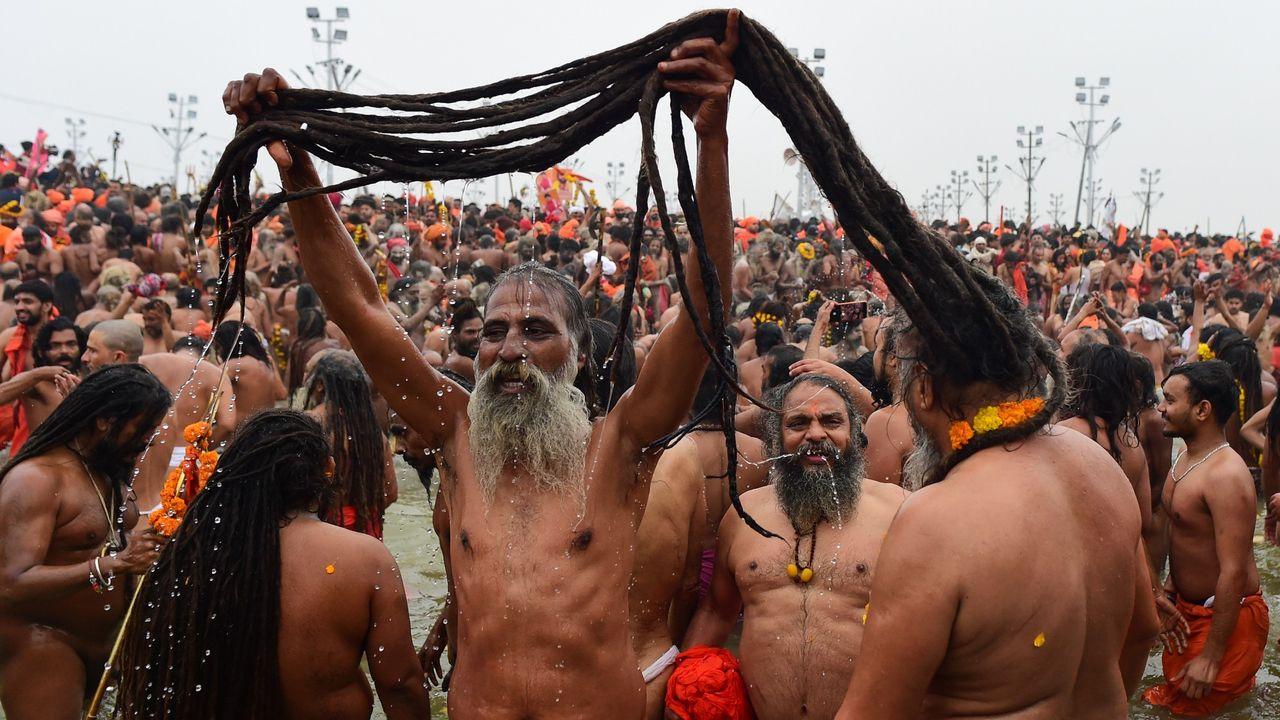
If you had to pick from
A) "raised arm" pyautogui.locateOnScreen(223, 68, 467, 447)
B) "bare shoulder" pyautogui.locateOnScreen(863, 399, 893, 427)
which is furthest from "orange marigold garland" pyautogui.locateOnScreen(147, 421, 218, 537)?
"bare shoulder" pyautogui.locateOnScreen(863, 399, 893, 427)

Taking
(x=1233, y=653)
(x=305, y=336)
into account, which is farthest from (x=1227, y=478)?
(x=305, y=336)

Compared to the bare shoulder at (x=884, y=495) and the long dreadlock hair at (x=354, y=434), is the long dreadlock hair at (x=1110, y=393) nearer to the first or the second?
the bare shoulder at (x=884, y=495)

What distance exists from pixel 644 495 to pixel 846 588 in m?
0.97

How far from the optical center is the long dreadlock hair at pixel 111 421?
437cm

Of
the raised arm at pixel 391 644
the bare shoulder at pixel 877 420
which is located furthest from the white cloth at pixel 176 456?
the bare shoulder at pixel 877 420

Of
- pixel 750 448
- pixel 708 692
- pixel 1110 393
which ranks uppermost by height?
pixel 1110 393

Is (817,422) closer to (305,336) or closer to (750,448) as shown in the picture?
(750,448)

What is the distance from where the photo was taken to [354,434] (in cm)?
540

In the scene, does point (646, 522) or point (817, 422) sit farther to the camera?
point (817, 422)

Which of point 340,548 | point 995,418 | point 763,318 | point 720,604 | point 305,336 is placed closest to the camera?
point 995,418

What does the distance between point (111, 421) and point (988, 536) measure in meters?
3.53

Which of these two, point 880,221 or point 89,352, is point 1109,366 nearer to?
point 880,221

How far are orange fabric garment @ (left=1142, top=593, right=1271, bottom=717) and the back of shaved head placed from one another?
20.8ft

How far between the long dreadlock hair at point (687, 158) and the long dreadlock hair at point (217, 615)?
1.08 metres
